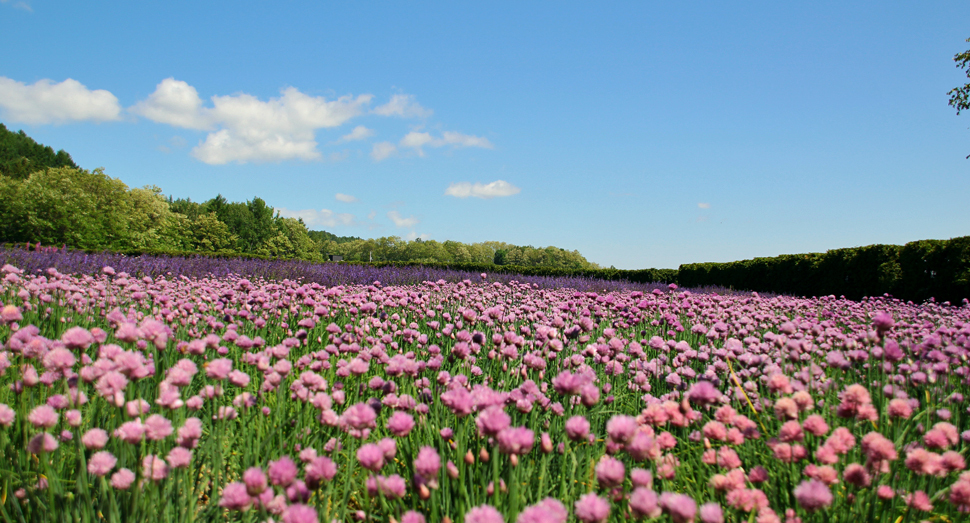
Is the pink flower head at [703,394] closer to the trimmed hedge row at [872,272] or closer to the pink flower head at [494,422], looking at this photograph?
the pink flower head at [494,422]

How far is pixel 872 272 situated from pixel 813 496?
15.1 meters

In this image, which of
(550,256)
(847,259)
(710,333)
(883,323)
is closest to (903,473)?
(883,323)

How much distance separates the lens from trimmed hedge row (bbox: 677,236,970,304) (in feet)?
35.3

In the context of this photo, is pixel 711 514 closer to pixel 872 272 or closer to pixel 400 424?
pixel 400 424

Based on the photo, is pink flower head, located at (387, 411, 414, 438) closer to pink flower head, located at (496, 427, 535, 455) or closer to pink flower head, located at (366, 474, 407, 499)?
pink flower head, located at (366, 474, 407, 499)

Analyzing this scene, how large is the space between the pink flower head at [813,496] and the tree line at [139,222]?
109ft

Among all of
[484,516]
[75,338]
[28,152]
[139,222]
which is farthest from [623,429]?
[28,152]

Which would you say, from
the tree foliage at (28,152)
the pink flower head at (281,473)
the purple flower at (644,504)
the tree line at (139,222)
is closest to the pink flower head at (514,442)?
the purple flower at (644,504)

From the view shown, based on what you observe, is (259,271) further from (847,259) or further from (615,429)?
(847,259)

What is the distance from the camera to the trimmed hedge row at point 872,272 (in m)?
10.7

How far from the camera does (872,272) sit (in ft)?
42.3

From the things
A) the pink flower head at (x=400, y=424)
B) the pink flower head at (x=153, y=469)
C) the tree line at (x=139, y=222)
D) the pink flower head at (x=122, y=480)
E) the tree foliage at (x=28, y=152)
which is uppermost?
the tree foliage at (x=28, y=152)


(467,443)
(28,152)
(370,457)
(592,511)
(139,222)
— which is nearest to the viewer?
(592,511)

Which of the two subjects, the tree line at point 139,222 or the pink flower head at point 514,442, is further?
the tree line at point 139,222
